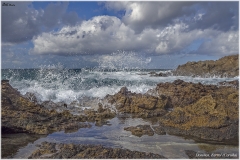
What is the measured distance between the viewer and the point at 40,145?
18.0ft

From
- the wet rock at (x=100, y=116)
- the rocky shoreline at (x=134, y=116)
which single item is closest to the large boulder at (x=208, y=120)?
the rocky shoreline at (x=134, y=116)

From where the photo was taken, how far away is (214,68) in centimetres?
3231

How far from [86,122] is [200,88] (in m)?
6.04

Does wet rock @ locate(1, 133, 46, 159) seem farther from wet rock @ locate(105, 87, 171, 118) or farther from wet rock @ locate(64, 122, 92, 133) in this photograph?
wet rock @ locate(105, 87, 171, 118)

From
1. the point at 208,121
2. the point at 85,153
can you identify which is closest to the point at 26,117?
the point at 85,153

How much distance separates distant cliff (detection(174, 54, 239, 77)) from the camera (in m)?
30.4

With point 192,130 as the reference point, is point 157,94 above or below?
above

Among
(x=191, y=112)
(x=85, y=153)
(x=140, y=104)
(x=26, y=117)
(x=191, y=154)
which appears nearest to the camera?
(x=85, y=153)

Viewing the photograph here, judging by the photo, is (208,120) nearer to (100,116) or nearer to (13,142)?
(100,116)

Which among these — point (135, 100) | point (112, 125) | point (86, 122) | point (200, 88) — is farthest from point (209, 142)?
point (200, 88)

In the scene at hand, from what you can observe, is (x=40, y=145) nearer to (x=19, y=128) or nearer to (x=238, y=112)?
(x=19, y=128)

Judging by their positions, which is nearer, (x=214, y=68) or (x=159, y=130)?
(x=159, y=130)

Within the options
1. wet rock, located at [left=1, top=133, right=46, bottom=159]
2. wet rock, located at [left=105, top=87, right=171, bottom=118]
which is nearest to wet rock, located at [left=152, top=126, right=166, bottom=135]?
wet rock, located at [left=105, top=87, right=171, bottom=118]

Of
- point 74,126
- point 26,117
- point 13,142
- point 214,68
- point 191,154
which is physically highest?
point 214,68
